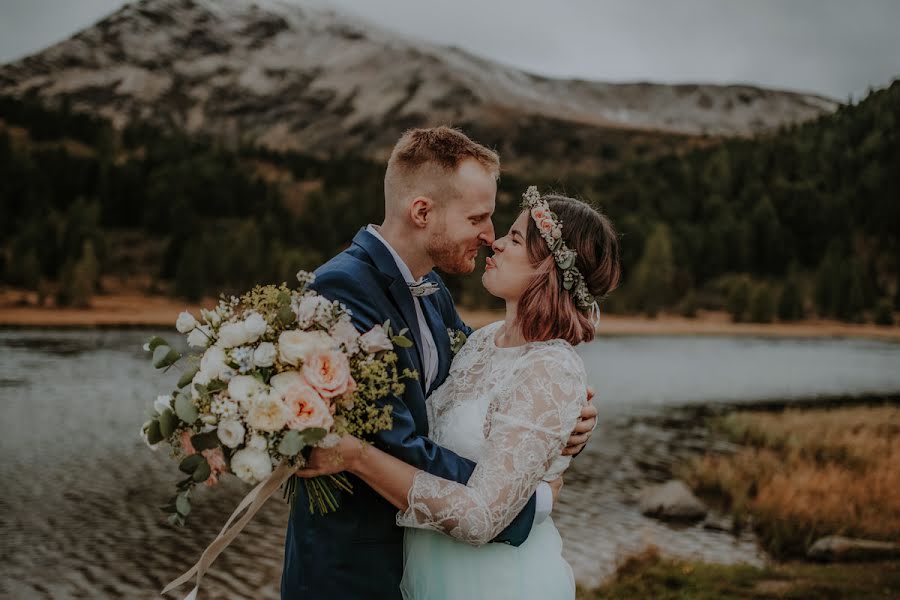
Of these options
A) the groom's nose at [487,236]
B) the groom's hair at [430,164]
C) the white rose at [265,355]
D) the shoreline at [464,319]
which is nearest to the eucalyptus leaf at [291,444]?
the white rose at [265,355]

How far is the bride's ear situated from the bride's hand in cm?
113

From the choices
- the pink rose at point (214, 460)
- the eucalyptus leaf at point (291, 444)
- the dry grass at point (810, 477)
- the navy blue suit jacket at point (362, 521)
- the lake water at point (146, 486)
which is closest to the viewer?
the eucalyptus leaf at point (291, 444)

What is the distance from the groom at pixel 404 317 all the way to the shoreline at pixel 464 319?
4383 centimetres

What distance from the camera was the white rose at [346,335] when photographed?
9.13ft

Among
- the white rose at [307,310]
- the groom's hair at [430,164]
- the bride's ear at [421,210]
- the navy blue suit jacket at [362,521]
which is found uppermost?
the groom's hair at [430,164]

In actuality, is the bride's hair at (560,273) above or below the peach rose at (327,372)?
above

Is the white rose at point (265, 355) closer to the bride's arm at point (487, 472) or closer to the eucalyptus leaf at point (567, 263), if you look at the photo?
the bride's arm at point (487, 472)

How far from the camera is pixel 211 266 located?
5888 cm

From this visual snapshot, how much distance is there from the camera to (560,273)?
3471 mm

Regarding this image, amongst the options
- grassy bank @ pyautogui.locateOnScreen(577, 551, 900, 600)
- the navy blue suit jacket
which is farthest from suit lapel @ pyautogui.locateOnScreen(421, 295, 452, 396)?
grassy bank @ pyautogui.locateOnScreen(577, 551, 900, 600)

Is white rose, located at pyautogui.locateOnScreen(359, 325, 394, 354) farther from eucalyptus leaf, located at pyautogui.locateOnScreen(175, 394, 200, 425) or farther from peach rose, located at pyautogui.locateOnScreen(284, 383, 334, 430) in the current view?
eucalyptus leaf, located at pyautogui.locateOnScreen(175, 394, 200, 425)

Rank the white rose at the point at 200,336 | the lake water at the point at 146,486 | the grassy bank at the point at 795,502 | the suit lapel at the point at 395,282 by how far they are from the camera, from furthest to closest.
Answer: the lake water at the point at 146,486
the grassy bank at the point at 795,502
the suit lapel at the point at 395,282
the white rose at the point at 200,336

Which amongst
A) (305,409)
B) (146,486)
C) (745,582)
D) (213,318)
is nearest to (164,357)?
(213,318)

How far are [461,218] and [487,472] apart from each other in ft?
3.83
